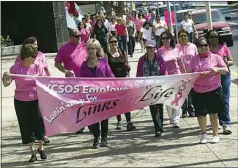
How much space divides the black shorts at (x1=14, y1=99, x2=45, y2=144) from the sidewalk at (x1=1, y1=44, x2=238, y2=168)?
39cm

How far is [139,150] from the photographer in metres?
7.94

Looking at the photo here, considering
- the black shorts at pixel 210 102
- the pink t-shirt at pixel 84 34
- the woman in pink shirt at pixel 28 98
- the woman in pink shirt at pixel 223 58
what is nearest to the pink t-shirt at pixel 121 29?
the pink t-shirt at pixel 84 34

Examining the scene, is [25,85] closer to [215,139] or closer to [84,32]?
[215,139]

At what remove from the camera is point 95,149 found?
8.21m

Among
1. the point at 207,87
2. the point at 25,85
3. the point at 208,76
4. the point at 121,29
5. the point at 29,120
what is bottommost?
the point at 29,120

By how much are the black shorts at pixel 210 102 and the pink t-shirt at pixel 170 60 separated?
1.11 m

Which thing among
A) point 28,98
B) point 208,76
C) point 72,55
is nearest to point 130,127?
point 72,55

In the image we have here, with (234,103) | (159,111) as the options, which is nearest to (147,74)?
(159,111)

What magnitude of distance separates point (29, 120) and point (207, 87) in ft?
8.63

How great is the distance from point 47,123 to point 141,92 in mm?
1422

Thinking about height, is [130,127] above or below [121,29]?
below

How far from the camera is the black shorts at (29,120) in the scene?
7668 mm

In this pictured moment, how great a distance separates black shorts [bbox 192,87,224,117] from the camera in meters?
7.97

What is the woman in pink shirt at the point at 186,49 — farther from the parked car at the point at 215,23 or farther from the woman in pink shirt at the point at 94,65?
the parked car at the point at 215,23
